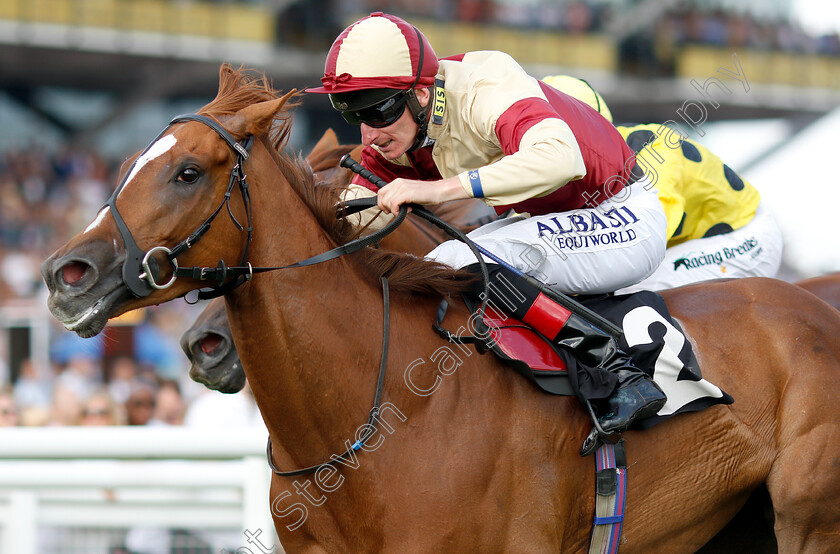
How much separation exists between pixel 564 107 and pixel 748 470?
1.26 m

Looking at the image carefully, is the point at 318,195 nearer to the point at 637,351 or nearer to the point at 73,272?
the point at 73,272

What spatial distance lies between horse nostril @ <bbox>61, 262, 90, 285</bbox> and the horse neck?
39 centimetres

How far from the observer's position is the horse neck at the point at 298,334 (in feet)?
7.76

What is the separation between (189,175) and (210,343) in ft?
3.12

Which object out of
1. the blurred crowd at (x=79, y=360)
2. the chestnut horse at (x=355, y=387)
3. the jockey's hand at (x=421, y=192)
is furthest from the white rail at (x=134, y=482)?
the jockey's hand at (x=421, y=192)

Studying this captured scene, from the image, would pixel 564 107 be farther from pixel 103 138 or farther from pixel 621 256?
pixel 103 138

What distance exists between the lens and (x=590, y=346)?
262cm

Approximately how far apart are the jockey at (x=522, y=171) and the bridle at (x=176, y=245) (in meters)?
0.38

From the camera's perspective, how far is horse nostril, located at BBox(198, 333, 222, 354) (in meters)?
3.03

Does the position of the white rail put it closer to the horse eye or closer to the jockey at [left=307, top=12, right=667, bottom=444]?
the jockey at [left=307, top=12, right=667, bottom=444]

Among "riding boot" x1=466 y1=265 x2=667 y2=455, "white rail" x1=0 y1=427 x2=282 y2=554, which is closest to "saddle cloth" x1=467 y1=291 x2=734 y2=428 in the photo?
"riding boot" x1=466 y1=265 x2=667 y2=455

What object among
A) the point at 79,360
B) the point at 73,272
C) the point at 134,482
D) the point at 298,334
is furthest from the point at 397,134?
the point at 79,360

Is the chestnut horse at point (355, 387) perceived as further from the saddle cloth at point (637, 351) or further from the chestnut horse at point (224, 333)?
the chestnut horse at point (224, 333)

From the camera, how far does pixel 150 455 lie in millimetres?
3648
